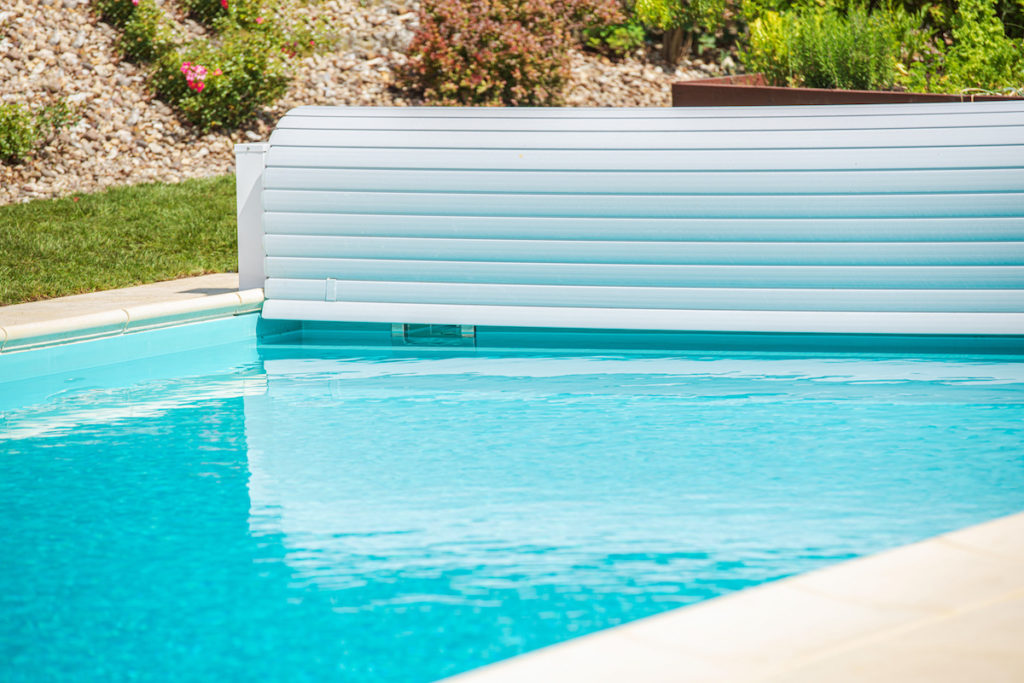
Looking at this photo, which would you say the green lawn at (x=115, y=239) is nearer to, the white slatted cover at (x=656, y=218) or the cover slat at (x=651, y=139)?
the white slatted cover at (x=656, y=218)

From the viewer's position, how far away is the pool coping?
241 inches

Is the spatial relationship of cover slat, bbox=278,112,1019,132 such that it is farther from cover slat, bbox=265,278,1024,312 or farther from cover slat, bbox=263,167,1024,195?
cover slat, bbox=265,278,1024,312

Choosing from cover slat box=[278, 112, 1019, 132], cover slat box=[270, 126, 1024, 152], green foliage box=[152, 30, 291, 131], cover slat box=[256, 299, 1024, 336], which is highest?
green foliage box=[152, 30, 291, 131]

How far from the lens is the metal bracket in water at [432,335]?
727 centimetres

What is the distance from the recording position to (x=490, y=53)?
456 inches

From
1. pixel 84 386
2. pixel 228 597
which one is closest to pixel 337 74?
pixel 84 386

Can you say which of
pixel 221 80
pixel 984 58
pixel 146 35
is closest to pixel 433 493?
pixel 984 58

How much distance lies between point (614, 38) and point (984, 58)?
4.56 meters

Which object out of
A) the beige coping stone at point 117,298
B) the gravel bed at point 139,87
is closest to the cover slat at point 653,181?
the beige coping stone at point 117,298

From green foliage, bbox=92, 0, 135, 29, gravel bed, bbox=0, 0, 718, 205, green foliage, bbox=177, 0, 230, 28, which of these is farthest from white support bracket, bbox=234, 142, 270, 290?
green foliage, bbox=177, 0, 230, 28

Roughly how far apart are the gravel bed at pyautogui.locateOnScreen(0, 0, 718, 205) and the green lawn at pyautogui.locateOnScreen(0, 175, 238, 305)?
0.73 meters

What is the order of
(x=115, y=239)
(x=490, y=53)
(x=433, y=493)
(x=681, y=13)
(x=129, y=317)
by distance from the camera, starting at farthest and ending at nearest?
(x=681, y=13) → (x=490, y=53) → (x=115, y=239) → (x=129, y=317) → (x=433, y=493)

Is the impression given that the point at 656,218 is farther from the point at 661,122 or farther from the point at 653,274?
the point at 661,122

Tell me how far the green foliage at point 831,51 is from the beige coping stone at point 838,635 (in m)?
7.78
